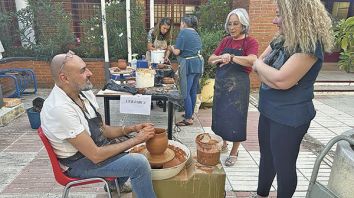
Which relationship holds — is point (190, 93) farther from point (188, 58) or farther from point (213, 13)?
point (213, 13)

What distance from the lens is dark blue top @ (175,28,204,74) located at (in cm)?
439

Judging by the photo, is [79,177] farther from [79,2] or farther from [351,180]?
[79,2]

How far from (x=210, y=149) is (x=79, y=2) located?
6.55 metres

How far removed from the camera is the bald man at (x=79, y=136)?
1.82m

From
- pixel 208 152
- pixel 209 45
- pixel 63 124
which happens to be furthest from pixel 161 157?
pixel 209 45

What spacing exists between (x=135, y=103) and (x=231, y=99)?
104cm

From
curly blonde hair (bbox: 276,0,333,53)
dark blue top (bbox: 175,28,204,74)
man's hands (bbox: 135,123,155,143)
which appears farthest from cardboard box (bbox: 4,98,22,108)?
curly blonde hair (bbox: 276,0,333,53)

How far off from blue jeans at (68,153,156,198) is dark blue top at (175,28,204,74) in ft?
8.79

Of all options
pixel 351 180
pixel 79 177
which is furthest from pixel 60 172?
pixel 351 180

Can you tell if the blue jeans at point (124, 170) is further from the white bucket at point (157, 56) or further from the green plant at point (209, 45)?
the green plant at point (209, 45)

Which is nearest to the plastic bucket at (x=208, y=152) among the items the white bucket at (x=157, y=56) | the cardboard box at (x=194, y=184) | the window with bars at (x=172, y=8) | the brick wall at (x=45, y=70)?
the cardboard box at (x=194, y=184)

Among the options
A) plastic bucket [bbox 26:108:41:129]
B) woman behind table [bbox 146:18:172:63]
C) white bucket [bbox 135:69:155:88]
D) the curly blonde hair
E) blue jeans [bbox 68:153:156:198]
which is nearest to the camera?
the curly blonde hair

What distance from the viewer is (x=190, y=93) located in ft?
15.2

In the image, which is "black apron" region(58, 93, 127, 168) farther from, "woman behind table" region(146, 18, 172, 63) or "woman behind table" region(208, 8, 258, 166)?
"woman behind table" region(146, 18, 172, 63)
